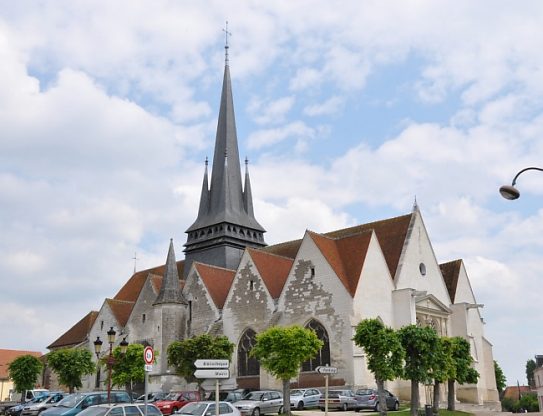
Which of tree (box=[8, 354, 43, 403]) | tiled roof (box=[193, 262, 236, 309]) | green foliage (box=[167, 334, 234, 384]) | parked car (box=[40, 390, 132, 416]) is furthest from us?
tree (box=[8, 354, 43, 403])

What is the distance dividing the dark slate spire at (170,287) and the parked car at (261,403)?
15367 millimetres

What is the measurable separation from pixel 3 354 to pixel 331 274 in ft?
203

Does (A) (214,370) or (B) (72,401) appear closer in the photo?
(A) (214,370)

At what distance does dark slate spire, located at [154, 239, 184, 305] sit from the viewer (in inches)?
1841

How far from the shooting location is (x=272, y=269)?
4488cm

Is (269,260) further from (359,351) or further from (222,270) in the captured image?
(359,351)

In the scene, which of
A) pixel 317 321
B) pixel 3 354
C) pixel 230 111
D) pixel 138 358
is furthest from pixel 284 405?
pixel 3 354

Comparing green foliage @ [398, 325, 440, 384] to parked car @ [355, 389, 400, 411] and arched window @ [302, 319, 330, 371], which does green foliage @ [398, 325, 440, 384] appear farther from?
arched window @ [302, 319, 330, 371]

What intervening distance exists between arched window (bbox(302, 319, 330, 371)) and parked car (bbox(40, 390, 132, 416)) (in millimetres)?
12934

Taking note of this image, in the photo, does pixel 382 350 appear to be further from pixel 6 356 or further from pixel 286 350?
pixel 6 356

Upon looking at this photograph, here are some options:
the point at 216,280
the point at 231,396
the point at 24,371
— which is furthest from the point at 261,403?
the point at 24,371

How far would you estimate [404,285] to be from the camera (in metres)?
42.5

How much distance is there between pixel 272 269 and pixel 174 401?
46.8ft

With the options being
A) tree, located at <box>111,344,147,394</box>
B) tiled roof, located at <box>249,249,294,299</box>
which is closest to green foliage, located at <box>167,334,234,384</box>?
tree, located at <box>111,344,147,394</box>
